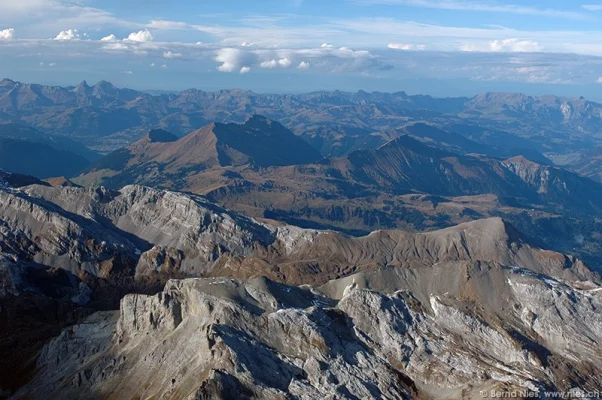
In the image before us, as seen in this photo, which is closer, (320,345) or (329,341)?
(320,345)

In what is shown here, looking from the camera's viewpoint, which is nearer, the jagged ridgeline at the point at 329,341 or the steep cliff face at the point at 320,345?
the steep cliff face at the point at 320,345

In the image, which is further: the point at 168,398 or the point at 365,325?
the point at 365,325

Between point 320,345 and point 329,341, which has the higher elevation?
point 320,345

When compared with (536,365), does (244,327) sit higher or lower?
higher

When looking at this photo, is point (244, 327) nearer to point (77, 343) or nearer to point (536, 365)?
point (77, 343)

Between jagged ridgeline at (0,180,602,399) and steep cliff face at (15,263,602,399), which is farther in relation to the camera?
jagged ridgeline at (0,180,602,399)

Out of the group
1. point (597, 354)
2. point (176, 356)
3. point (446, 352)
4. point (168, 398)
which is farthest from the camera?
point (597, 354)

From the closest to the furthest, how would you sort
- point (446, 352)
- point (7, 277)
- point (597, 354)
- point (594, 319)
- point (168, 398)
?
point (168, 398), point (446, 352), point (597, 354), point (594, 319), point (7, 277)

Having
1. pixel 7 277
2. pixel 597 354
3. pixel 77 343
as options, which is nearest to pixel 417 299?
pixel 597 354
